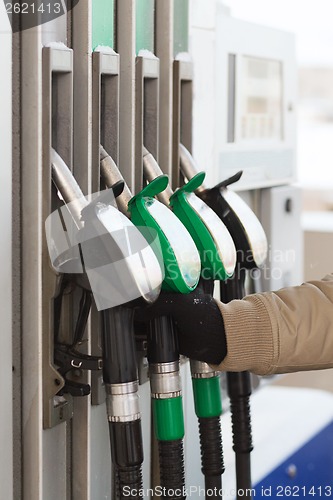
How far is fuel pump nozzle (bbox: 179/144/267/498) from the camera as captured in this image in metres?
1.11

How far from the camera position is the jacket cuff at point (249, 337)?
3.24 feet

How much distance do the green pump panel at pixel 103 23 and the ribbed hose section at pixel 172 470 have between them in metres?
0.47

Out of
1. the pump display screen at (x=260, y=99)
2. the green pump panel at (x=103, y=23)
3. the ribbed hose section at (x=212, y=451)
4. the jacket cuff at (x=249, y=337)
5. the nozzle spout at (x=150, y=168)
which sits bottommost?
the ribbed hose section at (x=212, y=451)

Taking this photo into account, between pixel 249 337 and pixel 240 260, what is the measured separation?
0.15 metres

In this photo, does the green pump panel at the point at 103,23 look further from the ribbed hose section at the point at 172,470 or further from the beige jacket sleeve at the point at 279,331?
the ribbed hose section at the point at 172,470

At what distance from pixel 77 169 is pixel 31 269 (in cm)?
14

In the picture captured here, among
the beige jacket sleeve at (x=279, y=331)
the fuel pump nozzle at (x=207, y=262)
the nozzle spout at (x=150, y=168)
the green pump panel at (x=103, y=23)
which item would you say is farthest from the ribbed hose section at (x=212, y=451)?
the green pump panel at (x=103, y=23)

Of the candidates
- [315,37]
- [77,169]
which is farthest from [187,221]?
[315,37]

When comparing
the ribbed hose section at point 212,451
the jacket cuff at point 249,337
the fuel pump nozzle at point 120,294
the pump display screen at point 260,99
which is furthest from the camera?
the pump display screen at point 260,99

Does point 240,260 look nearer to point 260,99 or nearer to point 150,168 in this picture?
point 150,168

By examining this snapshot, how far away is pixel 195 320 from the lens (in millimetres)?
968

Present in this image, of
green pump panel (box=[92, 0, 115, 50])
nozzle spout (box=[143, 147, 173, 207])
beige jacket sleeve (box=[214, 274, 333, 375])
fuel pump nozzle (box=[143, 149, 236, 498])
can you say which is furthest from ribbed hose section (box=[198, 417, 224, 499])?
green pump panel (box=[92, 0, 115, 50])

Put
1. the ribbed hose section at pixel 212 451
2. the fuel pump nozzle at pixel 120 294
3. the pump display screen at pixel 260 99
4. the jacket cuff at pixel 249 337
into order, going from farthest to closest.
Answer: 1. the pump display screen at pixel 260 99
2. the ribbed hose section at pixel 212 451
3. the jacket cuff at pixel 249 337
4. the fuel pump nozzle at pixel 120 294

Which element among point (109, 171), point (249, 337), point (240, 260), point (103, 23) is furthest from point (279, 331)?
point (103, 23)
